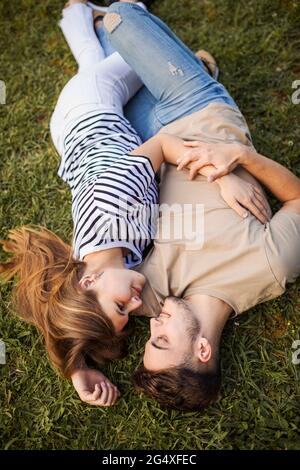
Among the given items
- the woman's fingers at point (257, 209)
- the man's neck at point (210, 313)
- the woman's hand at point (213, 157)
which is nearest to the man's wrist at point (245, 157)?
the woman's hand at point (213, 157)

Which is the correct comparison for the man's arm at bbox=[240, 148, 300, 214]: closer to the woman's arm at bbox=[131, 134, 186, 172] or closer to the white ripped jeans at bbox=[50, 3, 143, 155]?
the woman's arm at bbox=[131, 134, 186, 172]

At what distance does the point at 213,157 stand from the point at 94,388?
4.70 feet

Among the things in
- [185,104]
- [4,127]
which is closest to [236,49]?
[185,104]

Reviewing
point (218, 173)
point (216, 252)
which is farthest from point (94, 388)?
point (218, 173)

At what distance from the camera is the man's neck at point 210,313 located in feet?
8.36

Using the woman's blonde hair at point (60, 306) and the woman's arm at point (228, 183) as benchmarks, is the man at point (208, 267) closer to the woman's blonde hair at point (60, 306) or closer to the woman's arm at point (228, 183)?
the woman's arm at point (228, 183)

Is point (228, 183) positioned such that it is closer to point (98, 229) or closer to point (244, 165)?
point (244, 165)

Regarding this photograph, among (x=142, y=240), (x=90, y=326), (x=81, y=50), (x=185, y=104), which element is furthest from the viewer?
(x=81, y=50)

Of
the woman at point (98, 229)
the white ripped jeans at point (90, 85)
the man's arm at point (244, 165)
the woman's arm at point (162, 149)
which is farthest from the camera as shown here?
the white ripped jeans at point (90, 85)

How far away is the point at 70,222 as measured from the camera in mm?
3291

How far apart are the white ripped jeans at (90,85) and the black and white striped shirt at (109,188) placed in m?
0.11

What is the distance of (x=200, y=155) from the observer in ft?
9.08

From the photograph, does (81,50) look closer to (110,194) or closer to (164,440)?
(110,194)

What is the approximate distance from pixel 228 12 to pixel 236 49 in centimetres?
39
